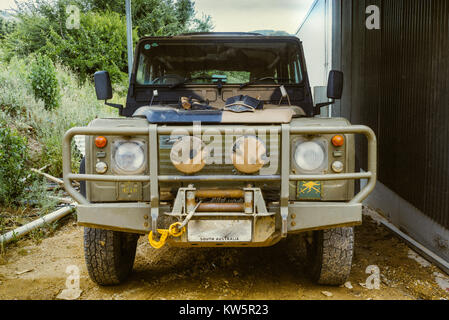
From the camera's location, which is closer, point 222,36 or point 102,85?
point 102,85

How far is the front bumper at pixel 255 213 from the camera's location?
2564 mm

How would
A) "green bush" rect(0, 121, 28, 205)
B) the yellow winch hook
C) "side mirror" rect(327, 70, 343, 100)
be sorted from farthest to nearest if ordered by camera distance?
1. "green bush" rect(0, 121, 28, 205)
2. "side mirror" rect(327, 70, 343, 100)
3. the yellow winch hook

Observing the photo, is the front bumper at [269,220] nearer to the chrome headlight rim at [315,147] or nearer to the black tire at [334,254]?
the chrome headlight rim at [315,147]

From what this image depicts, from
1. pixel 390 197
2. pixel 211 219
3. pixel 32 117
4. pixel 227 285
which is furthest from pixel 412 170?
pixel 32 117

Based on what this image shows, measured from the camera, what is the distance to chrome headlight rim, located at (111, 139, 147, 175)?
2.74 meters

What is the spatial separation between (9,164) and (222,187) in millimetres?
3468

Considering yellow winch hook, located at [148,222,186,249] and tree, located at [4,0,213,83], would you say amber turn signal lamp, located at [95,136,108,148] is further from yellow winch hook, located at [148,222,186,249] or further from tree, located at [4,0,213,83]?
tree, located at [4,0,213,83]

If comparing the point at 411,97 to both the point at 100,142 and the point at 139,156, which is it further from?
the point at 100,142

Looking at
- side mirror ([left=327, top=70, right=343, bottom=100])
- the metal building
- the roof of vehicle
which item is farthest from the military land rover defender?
the metal building

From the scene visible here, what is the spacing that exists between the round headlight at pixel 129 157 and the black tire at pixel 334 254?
1.43m

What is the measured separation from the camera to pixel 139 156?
2758 millimetres

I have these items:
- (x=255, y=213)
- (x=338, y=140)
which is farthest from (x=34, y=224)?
(x=338, y=140)

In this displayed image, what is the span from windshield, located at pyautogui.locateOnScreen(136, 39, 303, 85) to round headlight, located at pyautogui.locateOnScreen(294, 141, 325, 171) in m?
1.56
